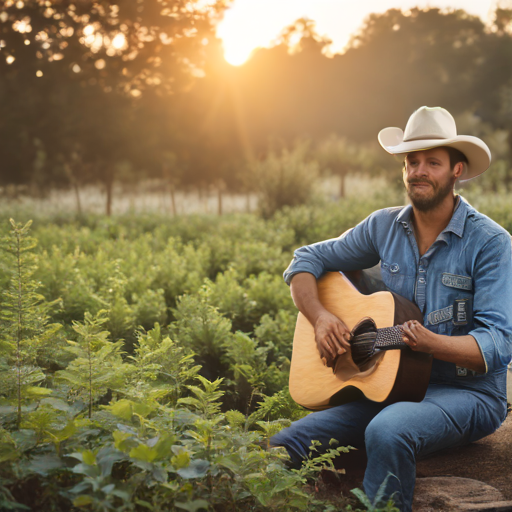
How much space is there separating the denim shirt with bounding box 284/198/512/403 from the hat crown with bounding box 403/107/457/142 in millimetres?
394

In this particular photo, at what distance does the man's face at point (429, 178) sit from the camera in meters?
2.93

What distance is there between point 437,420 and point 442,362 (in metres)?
0.38

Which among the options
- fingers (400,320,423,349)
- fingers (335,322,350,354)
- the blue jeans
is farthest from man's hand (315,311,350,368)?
fingers (400,320,423,349)

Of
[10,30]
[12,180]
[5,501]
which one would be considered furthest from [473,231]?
[12,180]

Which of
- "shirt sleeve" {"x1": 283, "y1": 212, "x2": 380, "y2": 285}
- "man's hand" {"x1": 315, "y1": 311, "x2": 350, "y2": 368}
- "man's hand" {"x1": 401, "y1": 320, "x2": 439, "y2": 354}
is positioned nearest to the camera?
"man's hand" {"x1": 401, "y1": 320, "x2": 439, "y2": 354}

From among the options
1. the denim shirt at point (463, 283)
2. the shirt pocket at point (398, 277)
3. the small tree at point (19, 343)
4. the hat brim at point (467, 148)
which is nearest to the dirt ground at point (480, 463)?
the denim shirt at point (463, 283)

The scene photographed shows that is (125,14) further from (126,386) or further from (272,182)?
(272,182)

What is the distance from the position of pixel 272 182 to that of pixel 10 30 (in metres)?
10.3

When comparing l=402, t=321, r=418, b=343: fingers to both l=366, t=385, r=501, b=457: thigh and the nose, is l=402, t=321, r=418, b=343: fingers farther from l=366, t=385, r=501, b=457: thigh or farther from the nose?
the nose

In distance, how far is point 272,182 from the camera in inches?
643

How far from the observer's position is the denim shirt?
2.55m

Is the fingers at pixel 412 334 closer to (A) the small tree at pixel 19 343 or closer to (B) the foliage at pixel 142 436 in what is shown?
(B) the foliage at pixel 142 436

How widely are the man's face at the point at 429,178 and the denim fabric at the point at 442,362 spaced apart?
0.46 ft

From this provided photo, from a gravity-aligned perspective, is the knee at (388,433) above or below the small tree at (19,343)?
below
